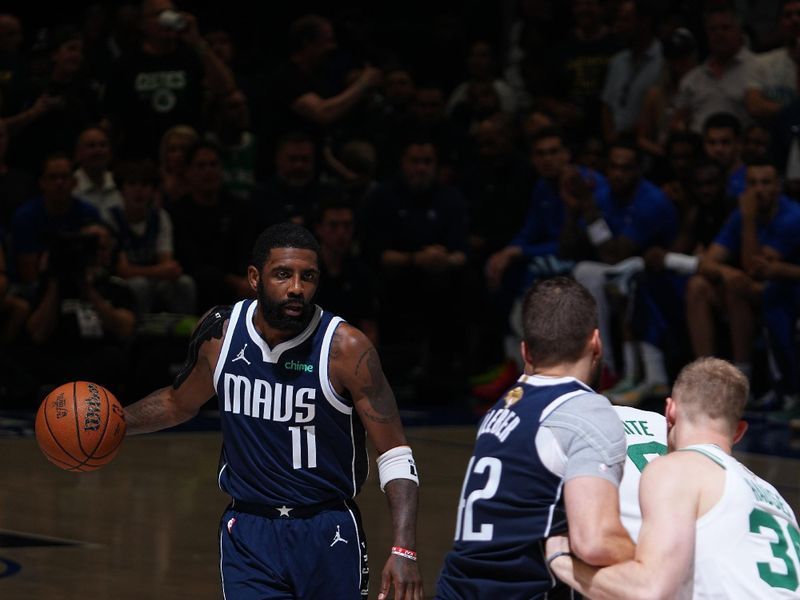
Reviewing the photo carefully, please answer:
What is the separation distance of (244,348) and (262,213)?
7.56 meters

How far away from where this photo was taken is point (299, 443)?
5.44 meters

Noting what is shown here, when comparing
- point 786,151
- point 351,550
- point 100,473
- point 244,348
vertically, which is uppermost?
point 786,151

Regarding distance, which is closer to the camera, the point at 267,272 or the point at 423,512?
the point at 267,272

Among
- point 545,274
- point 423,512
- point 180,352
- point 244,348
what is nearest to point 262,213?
point 180,352

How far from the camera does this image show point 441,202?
13.8m

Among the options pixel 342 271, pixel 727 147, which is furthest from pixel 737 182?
pixel 342 271

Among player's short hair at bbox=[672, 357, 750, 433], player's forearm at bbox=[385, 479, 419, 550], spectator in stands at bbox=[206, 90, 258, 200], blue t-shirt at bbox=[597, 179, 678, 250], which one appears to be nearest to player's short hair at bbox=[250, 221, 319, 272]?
player's forearm at bbox=[385, 479, 419, 550]

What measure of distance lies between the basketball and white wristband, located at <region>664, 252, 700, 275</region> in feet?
26.5

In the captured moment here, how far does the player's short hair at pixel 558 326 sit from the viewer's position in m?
4.27

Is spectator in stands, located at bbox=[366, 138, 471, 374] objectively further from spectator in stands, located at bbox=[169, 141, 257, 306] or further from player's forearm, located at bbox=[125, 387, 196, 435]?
player's forearm, located at bbox=[125, 387, 196, 435]

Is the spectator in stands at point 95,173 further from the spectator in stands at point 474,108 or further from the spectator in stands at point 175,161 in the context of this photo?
the spectator in stands at point 474,108

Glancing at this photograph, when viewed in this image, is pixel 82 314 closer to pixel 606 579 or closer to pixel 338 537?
pixel 338 537

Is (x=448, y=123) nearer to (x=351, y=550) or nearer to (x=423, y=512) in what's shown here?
(x=423, y=512)

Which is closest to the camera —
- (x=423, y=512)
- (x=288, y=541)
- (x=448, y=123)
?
(x=288, y=541)
